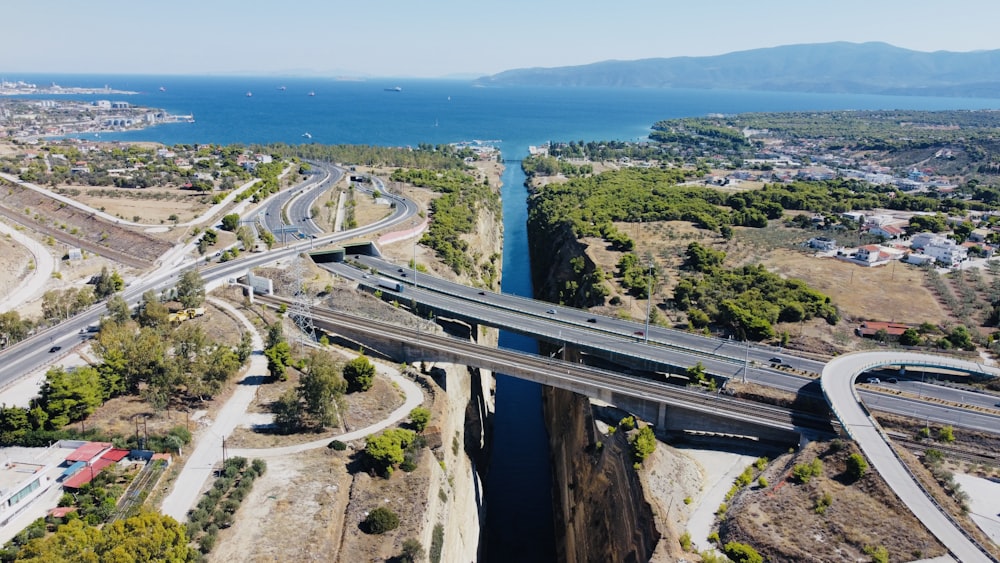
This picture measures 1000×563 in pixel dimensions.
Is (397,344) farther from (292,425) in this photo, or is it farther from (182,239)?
(182,239)

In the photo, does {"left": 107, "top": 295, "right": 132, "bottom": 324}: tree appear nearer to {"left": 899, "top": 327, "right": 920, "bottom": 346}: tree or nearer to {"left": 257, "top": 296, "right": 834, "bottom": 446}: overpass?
{"left": 257, "top": 296, "right": 834, "bottom": 446}: overpass

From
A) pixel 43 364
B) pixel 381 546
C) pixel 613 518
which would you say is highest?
pixel 43 364

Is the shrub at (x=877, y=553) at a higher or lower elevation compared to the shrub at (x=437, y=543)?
higher

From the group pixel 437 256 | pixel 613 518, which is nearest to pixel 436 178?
pixel 437 256

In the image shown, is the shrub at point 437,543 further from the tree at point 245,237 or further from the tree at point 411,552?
the tree at point 245,237

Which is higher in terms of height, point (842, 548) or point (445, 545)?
point (842, 548)

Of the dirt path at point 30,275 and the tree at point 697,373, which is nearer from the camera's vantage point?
the tree at point 697,373

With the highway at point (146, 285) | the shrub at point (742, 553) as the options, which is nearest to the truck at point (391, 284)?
the highway at point (146, 285)

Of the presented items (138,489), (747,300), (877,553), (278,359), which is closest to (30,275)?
(278,359)
